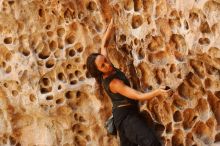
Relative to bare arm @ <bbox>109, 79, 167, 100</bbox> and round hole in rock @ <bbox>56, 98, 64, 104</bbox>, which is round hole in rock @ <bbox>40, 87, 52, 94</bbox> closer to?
round hole in rock @ <bbox>56, 98, 64, 104</bbox>

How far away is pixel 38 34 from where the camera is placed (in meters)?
4.20

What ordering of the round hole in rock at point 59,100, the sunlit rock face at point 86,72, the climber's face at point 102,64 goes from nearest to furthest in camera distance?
the climber's face at point 102,64
the sunlit rock face at point 86,72
the round hole in rock at point 59,100

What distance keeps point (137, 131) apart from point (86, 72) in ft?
2.65

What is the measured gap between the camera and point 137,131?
3.46 metres

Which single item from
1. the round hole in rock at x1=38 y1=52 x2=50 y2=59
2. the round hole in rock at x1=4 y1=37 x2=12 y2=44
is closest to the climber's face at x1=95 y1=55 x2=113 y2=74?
the round hole in rock at x1=38 y1=52 x2=50 y2=59

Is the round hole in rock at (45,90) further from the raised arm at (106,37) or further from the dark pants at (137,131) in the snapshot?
the dark pants at (137,131)

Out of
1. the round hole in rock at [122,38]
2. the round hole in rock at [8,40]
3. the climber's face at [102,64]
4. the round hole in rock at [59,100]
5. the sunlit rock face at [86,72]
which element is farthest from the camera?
the round hole in rock at [8,40]

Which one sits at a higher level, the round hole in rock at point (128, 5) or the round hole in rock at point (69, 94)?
the round hole in rock at point (128, 5)

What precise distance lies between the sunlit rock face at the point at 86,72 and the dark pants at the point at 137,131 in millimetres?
300

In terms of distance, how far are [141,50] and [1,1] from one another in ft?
3.94

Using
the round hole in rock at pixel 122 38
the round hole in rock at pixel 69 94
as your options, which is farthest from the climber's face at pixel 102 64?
the round hole in rock at pixel 69 94

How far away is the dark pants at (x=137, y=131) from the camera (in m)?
A: 3.43

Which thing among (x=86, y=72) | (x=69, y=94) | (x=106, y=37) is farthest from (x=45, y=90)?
(x=106, y=37)

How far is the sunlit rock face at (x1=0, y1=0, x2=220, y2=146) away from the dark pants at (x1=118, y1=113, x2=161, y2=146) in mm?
300
